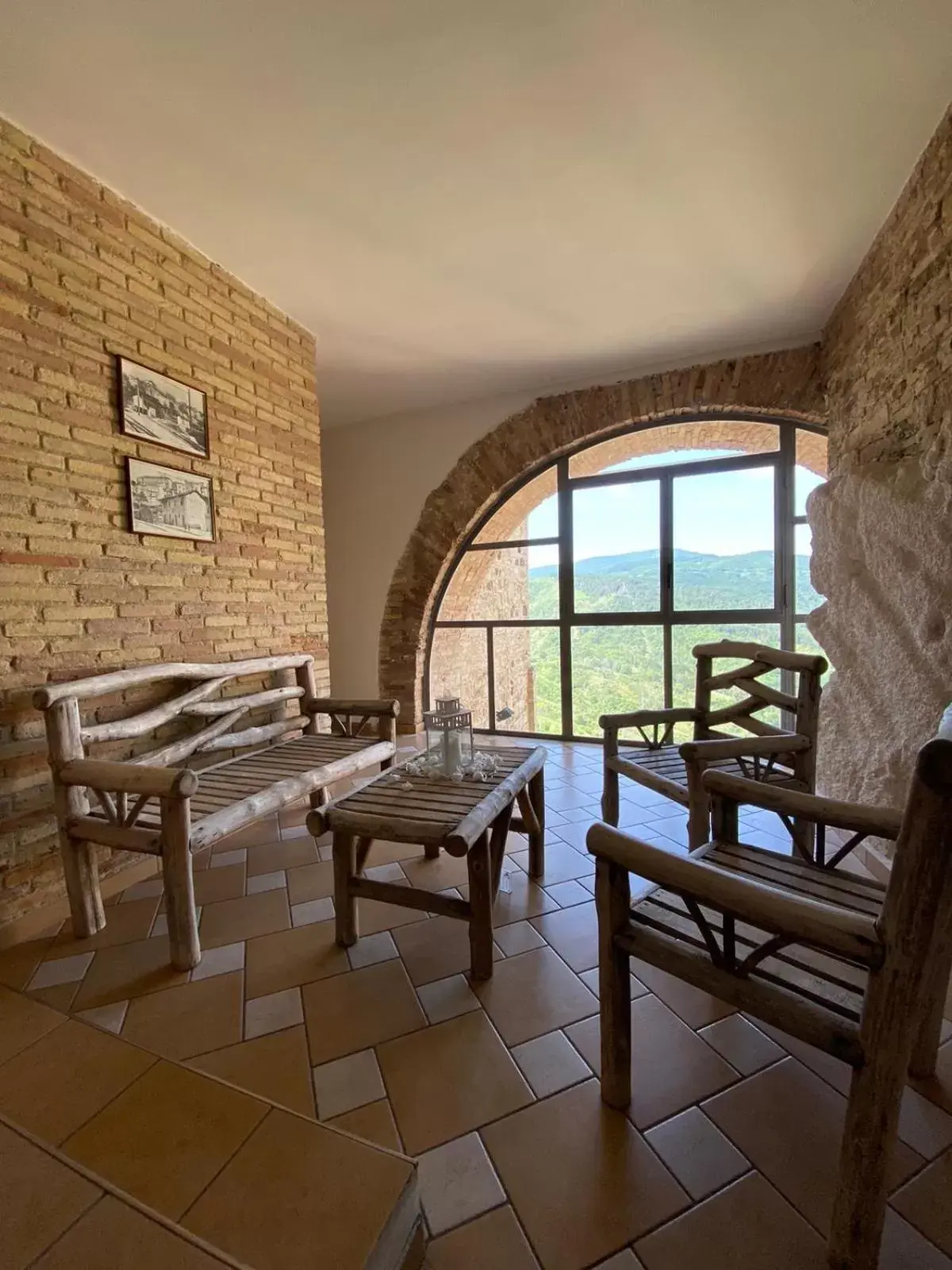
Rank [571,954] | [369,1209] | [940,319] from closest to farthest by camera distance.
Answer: [369,1209], [571,954], [940,319]

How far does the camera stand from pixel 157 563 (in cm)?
248

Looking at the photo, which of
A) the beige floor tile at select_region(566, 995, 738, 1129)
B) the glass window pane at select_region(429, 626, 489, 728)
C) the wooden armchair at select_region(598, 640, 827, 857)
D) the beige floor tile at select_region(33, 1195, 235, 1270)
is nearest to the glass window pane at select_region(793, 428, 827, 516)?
the wooden armchair at select_region(598, 640, 827, 857)

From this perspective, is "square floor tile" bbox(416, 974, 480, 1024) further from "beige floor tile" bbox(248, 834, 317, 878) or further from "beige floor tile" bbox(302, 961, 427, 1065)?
"beige floor tile" bbox(248, 834, 317, 878)

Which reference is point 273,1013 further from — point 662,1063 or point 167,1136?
point 662,1063

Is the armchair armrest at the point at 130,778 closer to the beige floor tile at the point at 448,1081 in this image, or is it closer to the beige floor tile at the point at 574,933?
the beige floor tile at the point at 448,1081

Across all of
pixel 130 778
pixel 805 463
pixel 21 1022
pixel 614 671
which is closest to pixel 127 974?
pixel 21 1022

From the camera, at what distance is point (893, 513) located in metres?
2.27

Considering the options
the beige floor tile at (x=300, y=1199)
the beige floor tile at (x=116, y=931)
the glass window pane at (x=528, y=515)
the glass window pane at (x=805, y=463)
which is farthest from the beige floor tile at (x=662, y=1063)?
the glass window pane at (x=528, y=515)

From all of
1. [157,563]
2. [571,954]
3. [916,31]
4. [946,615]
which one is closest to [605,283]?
[916,31]

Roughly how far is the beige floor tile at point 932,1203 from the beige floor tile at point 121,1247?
125cm

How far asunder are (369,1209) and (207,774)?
178 centimetres

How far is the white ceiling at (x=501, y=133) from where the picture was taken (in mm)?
1601

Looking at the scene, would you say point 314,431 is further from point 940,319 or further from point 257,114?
point 940,319

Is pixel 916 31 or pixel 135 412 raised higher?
pixel 916 31
